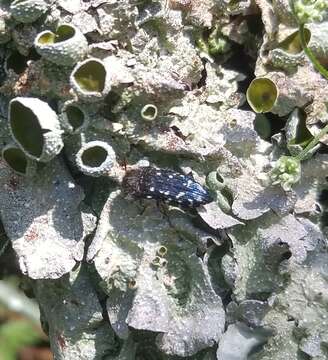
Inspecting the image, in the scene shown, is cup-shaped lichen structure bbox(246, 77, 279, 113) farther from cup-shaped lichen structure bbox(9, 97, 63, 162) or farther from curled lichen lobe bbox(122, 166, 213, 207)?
cup-shaped lichen structure bbox(9, 97, 63, 162)

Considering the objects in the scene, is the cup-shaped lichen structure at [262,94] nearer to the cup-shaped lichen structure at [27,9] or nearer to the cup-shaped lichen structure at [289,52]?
the cup-shaped lichen structure at [289,52]

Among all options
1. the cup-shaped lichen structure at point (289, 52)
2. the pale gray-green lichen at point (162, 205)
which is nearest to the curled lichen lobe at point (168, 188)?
the pale gray-green lichen at point (162, 205)

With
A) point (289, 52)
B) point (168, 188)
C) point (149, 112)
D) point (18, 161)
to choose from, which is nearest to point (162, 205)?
point (168, 188)

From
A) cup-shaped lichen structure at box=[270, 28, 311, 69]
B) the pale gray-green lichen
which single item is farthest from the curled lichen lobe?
cup-shaped lichen structure at box=[270, 28, 311, 69]

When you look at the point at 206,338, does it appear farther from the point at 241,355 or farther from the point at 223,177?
the point at 223,177

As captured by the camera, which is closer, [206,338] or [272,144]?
[206,338]

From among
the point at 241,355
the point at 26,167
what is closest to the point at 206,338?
the point at 241,355
